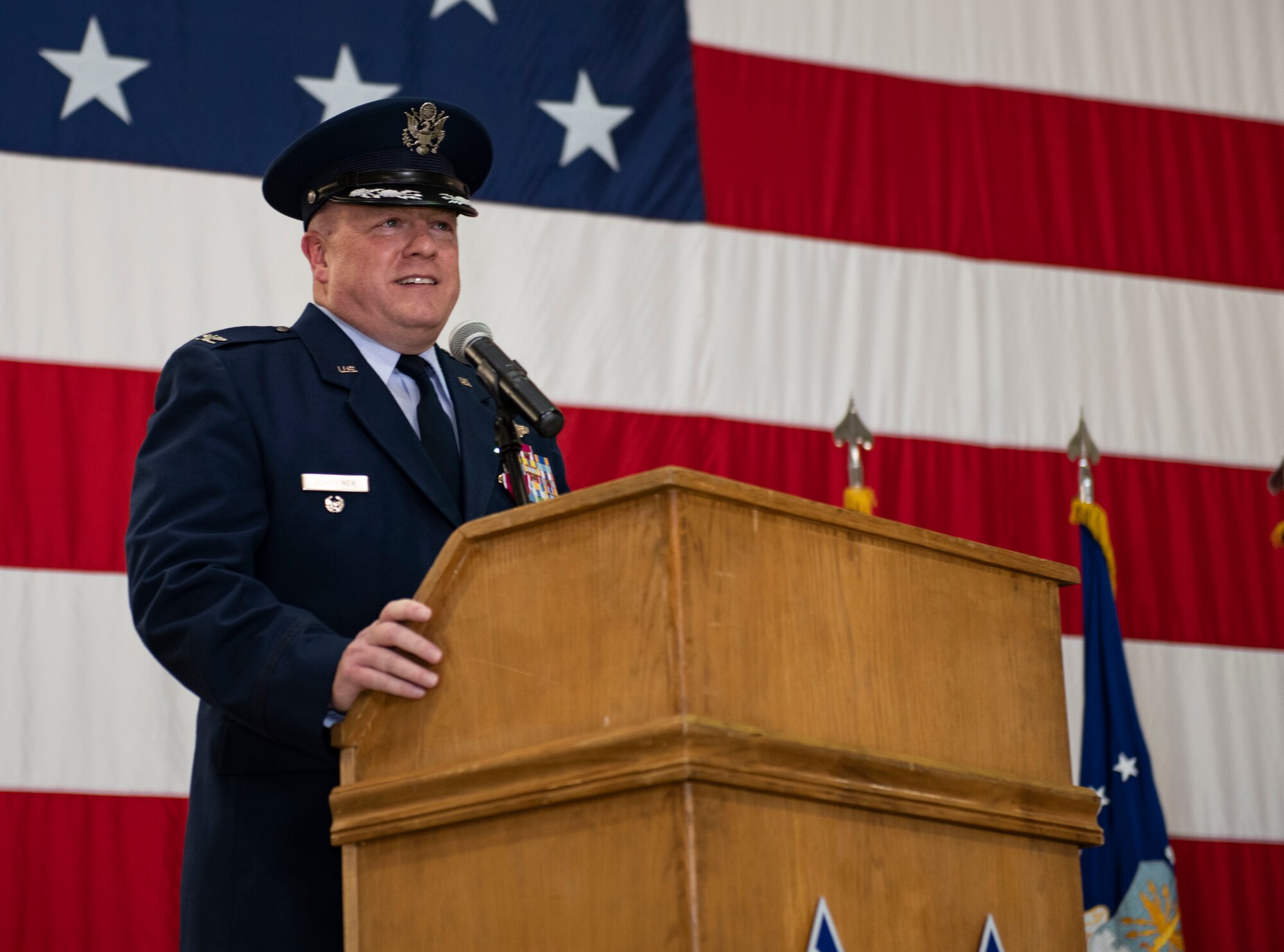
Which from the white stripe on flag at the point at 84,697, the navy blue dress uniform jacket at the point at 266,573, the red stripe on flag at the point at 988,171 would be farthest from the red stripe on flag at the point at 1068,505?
the navy blue dress uniform jacket at the point at 266,573

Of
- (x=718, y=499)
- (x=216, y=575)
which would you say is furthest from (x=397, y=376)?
(x=718, y=499)

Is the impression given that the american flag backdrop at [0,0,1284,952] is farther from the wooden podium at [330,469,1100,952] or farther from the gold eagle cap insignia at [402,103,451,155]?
the wooden podium at [330,469,1100,952]

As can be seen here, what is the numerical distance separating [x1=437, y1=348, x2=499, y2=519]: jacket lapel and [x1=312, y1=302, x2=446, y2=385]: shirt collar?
0.02 meters

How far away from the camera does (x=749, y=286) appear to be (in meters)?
3.70

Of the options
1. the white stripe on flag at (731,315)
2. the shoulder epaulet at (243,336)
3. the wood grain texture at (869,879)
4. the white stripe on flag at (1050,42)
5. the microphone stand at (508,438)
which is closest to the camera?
the wood grain texture at (869,879)

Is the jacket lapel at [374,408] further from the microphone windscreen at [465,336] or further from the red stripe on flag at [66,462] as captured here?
the red stripe on flag at [66,462]

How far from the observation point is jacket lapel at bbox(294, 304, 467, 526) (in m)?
1.67

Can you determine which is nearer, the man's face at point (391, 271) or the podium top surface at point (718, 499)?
the podium top surface at point (718, 499)

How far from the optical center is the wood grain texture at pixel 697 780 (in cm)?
114

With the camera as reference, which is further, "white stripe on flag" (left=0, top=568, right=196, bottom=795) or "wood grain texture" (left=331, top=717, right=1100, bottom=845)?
"white stripe on flag" (left=0, top=568, right=196, bottom=795)

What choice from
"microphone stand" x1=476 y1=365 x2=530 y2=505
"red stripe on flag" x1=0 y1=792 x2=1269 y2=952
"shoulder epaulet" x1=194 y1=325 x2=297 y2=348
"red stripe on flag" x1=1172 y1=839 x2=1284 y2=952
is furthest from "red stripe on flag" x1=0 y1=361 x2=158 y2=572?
"red stripe on flag" x1=1172 y1=839 x2=1284 y2=952

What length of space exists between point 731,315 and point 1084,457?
834 millimetres

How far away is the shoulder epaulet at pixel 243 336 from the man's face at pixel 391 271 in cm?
10

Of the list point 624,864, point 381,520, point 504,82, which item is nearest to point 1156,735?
point 504,82
